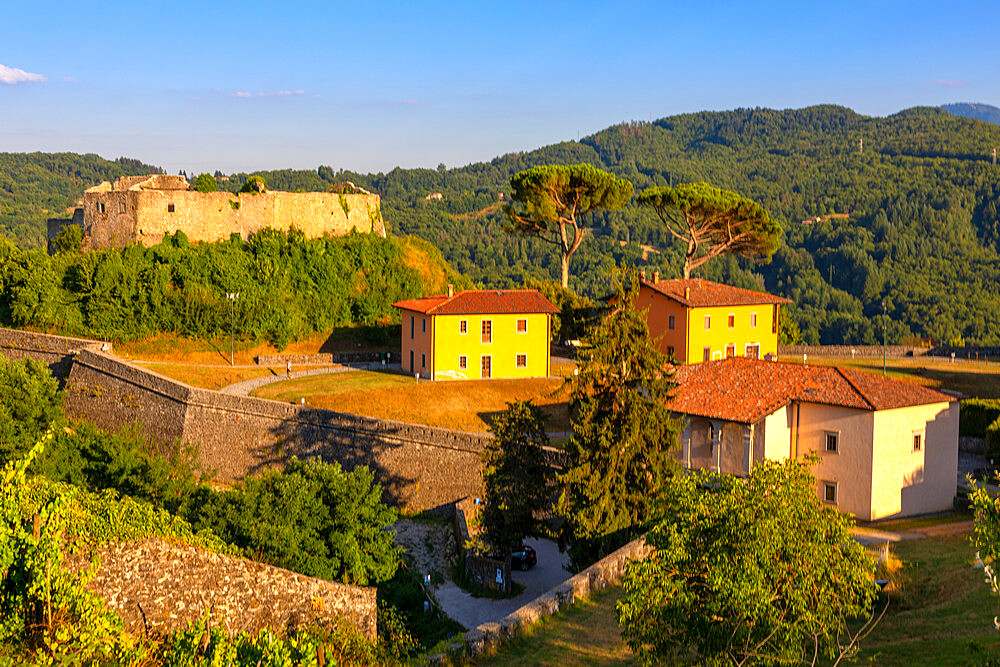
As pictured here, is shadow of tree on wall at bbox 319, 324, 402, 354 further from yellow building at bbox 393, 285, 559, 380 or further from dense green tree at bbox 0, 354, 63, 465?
dense green tree at bbox 0, 354, 63, 465

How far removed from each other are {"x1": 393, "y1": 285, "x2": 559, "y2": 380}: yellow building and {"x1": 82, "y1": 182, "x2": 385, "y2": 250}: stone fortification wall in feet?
52.1

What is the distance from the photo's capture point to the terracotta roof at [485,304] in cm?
4244

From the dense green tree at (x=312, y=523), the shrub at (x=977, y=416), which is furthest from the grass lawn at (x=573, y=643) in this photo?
the shrub at (x=977, y=416)

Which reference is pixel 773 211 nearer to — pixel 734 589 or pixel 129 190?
pixel 129 190

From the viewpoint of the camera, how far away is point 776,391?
27.6m

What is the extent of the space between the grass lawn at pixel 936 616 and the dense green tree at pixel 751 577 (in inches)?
44.4

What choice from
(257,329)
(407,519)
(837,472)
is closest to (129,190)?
(257,329)

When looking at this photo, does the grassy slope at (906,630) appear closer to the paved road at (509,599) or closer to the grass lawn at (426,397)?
the paved road at (509,599)

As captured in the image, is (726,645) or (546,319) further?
(546,319)

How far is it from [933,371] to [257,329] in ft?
116

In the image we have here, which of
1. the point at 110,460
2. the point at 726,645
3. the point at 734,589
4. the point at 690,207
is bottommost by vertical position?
the point at 110,460

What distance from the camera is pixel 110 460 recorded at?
97.0 ft

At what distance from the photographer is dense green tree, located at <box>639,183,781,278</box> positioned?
180 feet

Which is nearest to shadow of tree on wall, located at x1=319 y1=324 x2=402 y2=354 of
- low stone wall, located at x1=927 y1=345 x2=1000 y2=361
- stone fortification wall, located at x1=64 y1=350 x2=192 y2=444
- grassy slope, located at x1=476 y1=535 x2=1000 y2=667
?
stone fortification wall, located at x1=64 y1=350 x2=192 y2=444
